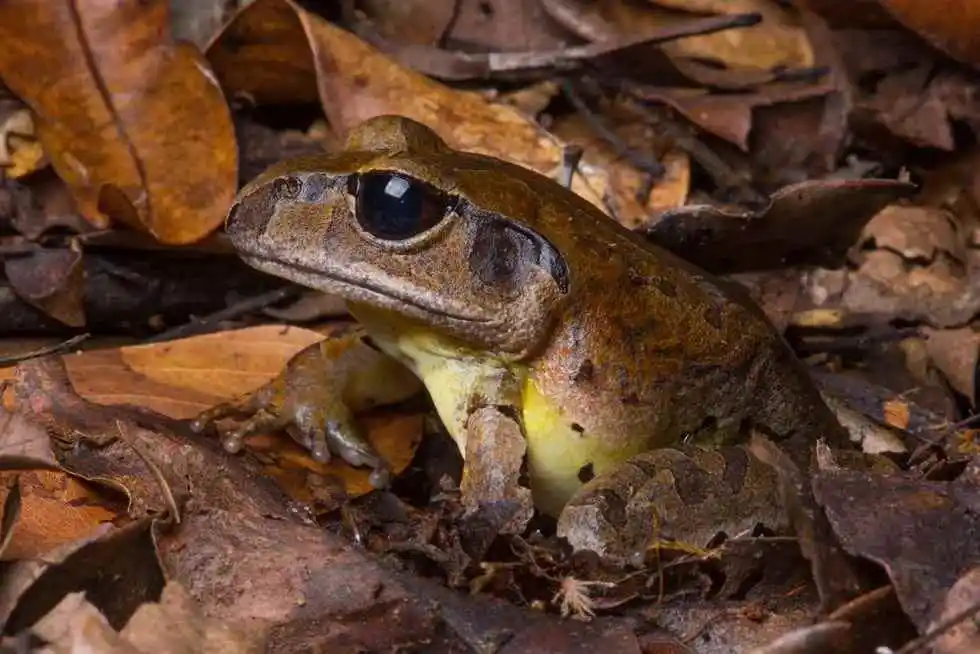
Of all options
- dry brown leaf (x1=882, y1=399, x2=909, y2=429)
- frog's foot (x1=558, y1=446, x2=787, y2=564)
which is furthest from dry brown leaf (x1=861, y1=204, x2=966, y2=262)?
frog's foot (x1=558, y1=446, x2=787, y2=564)

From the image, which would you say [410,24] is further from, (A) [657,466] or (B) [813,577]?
(B) [813,577]

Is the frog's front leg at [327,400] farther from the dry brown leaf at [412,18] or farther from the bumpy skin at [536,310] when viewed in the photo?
the dry brown leaf at [412,18]

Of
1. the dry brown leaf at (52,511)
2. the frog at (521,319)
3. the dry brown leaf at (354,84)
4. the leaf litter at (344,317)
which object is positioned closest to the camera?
the leaf litter at (344,317)

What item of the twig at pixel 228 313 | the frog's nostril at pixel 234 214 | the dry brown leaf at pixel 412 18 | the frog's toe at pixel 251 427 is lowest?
the twig at pixel 228 313

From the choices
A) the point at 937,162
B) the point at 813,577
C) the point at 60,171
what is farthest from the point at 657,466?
the point at 937,162

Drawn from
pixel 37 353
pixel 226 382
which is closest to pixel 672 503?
pixel 226 382

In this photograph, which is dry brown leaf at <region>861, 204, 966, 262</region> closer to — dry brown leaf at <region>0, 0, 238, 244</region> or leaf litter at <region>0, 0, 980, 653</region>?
leaf litter at <region>0, 0, 980, 653</region>

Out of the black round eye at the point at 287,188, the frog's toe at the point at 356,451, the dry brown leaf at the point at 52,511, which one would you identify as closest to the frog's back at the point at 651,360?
the frog's toe at the point at 356,451
